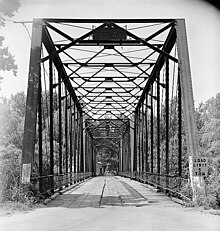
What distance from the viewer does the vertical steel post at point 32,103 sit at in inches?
371

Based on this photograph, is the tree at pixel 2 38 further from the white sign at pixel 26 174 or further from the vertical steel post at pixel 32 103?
the white sign at pixel 26 174

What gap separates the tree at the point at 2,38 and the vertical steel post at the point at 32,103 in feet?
2.46

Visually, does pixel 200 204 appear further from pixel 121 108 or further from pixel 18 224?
pixel 121 108

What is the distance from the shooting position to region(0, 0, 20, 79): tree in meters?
11.5

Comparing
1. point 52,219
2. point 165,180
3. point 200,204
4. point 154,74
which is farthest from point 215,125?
point 52,219

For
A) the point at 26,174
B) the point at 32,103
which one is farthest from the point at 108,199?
the point at 32,103

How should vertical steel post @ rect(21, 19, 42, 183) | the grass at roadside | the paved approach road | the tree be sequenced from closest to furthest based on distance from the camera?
the paved approach road, the grass at roadside, vertical steel post @ rect(21, 19, 42, 183), the tree

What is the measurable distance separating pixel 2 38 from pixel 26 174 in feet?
18.1

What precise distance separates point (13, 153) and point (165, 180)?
5.30 m

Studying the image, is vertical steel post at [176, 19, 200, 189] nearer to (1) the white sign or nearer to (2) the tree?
(1) the white sign

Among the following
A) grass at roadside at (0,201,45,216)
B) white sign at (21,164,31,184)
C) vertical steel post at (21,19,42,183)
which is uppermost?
vertical steel post at (21,19,42,183)

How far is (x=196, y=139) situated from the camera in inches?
385

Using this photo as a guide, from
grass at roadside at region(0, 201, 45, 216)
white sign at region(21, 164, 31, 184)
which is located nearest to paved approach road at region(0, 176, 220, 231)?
grass at roadside at region(0, 201, 45, 216)

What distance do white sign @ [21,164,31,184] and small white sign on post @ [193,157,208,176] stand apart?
321cm
